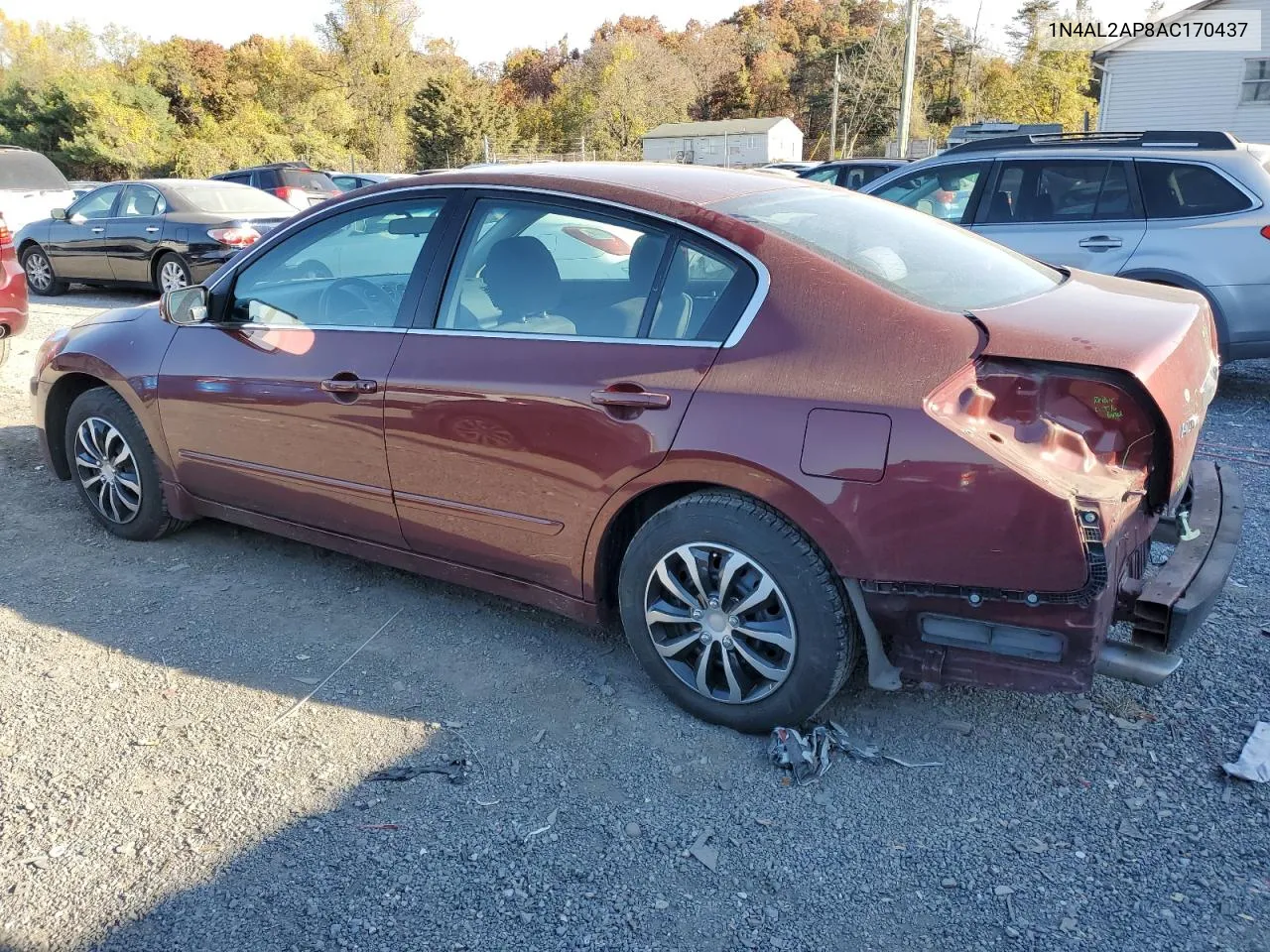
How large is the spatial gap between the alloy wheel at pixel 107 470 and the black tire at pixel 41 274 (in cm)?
978

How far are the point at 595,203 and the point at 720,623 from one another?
1428 mm

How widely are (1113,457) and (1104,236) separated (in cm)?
491

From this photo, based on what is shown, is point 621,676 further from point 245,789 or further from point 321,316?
point 321,316

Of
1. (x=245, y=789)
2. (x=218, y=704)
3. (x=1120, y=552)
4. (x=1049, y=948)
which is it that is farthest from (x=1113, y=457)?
(x=218, y=704)

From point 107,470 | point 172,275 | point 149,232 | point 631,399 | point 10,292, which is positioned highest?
point 631,399

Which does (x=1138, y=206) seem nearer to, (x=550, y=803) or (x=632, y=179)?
(x=632, y=179)

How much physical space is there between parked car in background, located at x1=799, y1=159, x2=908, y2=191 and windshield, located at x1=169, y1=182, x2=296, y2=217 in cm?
674

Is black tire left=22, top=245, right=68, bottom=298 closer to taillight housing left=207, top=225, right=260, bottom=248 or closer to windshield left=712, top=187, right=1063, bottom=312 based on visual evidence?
taillight housing left=207, top=225, right=260, bottom=248

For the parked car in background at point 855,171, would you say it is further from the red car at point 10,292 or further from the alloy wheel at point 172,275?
the red car at point 10,292

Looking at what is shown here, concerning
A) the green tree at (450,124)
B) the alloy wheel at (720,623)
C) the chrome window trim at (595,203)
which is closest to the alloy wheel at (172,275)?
the chrome window trim at (595,203)

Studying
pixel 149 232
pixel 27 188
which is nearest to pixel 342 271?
pixel 149 232

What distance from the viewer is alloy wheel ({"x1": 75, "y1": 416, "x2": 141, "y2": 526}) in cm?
443

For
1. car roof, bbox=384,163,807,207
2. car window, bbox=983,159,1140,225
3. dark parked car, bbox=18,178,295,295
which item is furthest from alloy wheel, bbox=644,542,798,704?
dark parked car, bbox=18,178,295,295

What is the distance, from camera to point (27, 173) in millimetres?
14148
